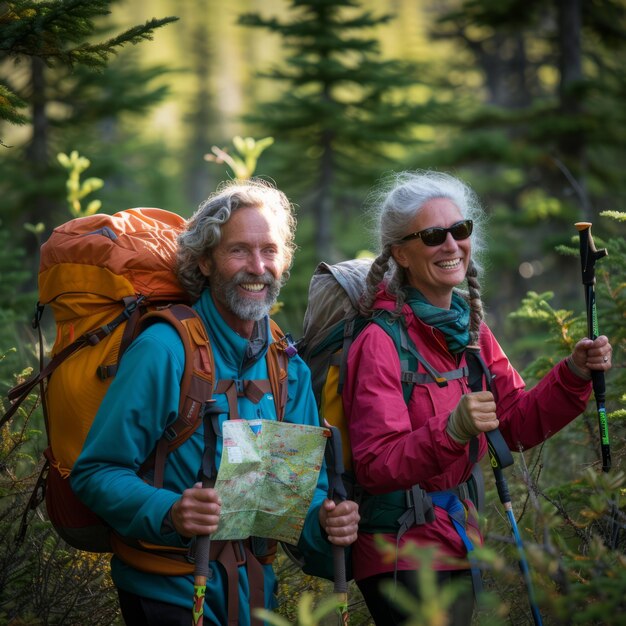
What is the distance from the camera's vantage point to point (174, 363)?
9.44ft

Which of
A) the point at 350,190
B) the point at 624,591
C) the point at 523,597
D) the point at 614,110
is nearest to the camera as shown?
the point at 624,591

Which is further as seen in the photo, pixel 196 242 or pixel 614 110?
pixel 614 110

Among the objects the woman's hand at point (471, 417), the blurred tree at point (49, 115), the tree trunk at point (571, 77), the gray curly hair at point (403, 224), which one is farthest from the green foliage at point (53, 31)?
the tree trunk at point (571, 77)

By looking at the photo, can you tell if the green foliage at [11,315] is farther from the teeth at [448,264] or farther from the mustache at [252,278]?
the teeth at [448,264]

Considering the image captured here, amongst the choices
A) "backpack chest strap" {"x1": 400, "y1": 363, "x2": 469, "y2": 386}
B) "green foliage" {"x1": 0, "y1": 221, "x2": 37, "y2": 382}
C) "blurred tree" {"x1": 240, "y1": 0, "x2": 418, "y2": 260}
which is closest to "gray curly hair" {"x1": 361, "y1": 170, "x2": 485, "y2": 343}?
"backpack chest strap" {"x1": 400, "y1": 363, "x2": 469, "y2": 386}

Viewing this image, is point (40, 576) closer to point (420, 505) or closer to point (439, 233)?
point (420, 505)

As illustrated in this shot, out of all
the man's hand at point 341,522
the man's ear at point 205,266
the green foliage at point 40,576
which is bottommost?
the green foliage at point 40,576

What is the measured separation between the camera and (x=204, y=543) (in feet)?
9.05

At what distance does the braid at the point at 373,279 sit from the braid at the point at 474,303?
0.39 m

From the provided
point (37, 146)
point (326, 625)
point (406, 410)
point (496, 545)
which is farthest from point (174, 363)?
point (37, 146)

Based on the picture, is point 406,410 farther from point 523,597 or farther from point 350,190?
point 350,190

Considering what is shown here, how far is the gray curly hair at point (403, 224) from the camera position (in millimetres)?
3527

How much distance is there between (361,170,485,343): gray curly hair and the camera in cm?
353

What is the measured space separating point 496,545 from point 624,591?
8.57 feet
